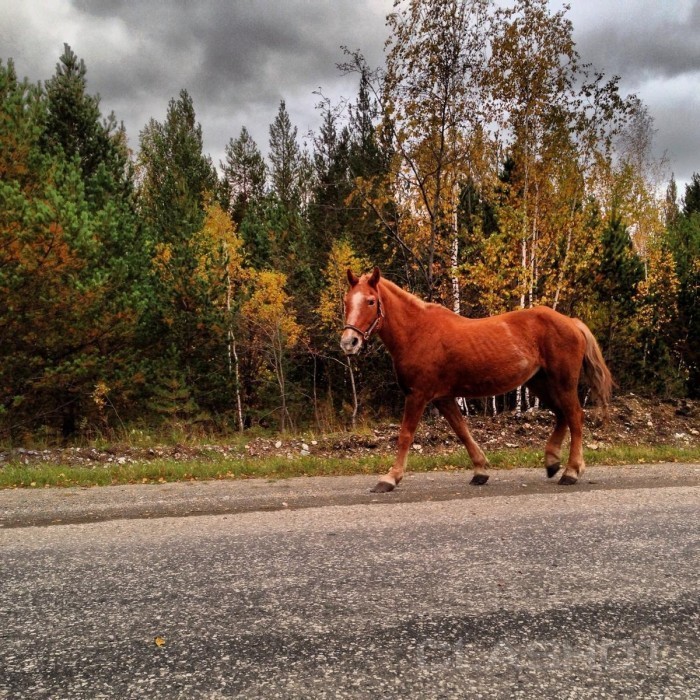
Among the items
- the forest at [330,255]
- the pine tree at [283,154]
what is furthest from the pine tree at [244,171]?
the forest at [330,255]

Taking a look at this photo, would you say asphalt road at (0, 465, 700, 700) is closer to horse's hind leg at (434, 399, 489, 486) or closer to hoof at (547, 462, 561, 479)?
horse's hind leg at (434, 399, 489, 486)

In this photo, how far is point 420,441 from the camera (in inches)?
355

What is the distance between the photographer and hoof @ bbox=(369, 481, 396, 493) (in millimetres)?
4969

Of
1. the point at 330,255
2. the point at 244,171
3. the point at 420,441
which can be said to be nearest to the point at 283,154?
the point at 244,171

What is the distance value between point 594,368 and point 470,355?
1657 mm

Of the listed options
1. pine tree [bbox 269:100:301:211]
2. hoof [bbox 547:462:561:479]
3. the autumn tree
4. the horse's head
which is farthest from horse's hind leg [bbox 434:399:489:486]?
pine tree [bbox 269:100:301:211]

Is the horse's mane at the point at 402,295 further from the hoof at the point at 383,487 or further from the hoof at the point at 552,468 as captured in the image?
the hoof at the point at 552,468

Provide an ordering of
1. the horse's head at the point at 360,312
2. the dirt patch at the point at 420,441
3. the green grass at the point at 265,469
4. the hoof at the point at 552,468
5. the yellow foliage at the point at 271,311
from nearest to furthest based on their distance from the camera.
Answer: the horse's head at the point at 360,312, the hoof at the point at 552,468, the green grass at the point at 265,469, the dirt patch at the point at 420,441, the yellow foliage at the point at 271,311

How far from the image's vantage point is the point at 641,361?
18.9m

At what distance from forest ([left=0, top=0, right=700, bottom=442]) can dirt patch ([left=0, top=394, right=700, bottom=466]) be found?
11.7 feet

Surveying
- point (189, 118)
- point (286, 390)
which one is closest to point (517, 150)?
point (286, 390)

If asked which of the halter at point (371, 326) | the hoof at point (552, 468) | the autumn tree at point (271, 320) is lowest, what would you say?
the hoof at point (552, 468)

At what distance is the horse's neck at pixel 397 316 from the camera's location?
574cm

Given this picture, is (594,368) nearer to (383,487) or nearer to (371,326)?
(371,326)
